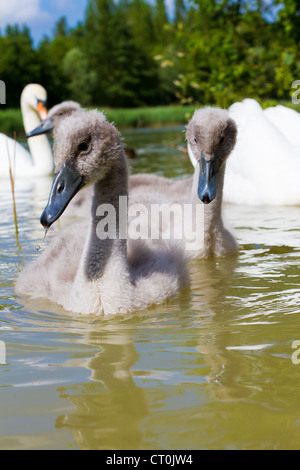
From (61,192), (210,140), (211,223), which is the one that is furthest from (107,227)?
(211,223)

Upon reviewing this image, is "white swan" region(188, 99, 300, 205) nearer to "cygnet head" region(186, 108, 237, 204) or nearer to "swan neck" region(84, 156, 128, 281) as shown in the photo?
"cygnet head" region(186, 108, 237, 204)

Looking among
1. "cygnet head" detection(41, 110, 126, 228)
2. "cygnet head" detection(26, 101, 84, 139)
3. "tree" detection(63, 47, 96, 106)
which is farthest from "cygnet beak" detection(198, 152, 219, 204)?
"tree" detection(63, 47, 96, 106)

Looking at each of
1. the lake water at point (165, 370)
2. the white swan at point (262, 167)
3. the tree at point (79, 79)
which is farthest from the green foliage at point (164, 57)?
the lake water at point (165, 370)

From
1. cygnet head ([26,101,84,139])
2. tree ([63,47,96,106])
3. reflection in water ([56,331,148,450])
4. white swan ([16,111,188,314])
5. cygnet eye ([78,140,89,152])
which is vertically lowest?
reflection in water ([56,331,148,450])

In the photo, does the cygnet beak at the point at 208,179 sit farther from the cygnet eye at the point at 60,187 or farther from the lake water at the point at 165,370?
the cygnet eye at the point at 60,187

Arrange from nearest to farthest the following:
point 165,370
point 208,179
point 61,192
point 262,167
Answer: point 165,370 → point 61,192 → point 208,179 → point 262,167

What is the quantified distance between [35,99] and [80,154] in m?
9.04

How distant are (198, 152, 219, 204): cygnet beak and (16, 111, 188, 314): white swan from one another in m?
0.49

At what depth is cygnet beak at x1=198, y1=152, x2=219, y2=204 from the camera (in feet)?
14.6

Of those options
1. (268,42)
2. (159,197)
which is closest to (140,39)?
(268,42)

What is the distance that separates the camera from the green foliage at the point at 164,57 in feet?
37.3

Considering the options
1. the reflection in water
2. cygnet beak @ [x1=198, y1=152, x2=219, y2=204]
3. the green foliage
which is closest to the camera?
the reflection in water

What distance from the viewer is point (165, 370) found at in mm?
2947

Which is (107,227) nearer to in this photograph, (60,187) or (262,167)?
(60,187)
